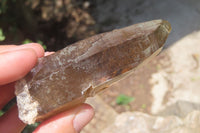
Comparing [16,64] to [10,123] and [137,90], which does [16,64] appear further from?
[137,90]

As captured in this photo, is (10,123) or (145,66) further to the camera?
(145,66)

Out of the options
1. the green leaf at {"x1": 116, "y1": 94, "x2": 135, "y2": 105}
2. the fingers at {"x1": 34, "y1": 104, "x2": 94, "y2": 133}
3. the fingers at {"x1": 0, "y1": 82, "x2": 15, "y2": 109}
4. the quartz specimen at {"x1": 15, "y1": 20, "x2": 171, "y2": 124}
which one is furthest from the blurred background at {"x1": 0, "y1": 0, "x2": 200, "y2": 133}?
the quartz specimen at {"x1": 15, "y1": 20, "x2": 171, "y2": 124}

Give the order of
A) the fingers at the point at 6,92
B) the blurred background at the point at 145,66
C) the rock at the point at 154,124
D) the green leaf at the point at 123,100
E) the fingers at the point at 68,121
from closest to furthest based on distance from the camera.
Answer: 1. the fingers at the point at 68,121
2. the fingers at the point at 6,92
3. the rock at the point at 154,124
4. the blurred background at the point at 145,66
5. the green leaf at the point at 123,100

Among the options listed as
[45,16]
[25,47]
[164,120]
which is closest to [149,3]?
[45,16]

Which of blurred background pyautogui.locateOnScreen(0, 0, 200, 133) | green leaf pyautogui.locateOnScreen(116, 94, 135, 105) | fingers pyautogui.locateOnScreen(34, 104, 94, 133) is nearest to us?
fingers pyautogui.locateOnScreen(34, 104, 94, 133)

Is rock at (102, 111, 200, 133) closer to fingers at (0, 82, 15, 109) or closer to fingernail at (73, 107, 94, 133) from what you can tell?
fingernail at (73, 107, 94, 133)

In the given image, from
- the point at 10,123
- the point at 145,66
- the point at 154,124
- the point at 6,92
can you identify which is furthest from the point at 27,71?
the point at 145,66

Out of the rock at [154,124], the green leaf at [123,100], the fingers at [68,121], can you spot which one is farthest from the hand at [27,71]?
the green leaf at [123,100]

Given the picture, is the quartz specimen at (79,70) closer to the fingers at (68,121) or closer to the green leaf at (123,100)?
the fingers at (68,121)
